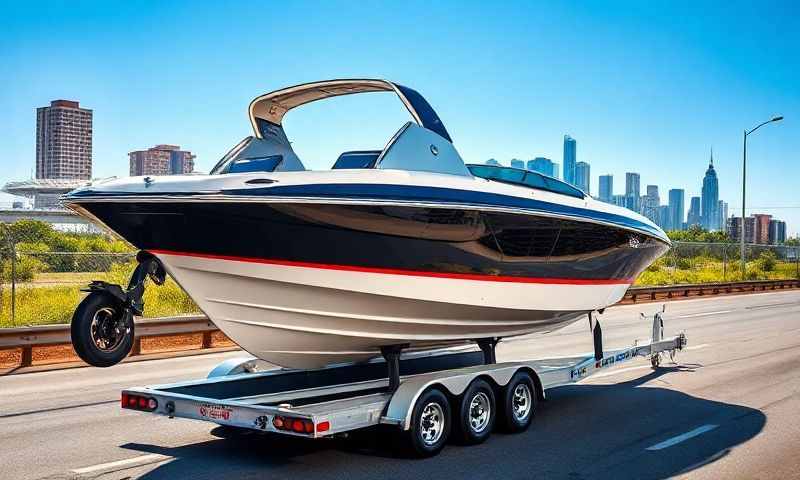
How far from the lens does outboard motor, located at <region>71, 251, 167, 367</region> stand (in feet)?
22.7

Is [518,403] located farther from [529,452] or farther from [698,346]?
[698,346]

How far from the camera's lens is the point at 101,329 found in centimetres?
707

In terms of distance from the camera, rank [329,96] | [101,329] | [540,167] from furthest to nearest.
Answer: [540,167] < [329,96] < [101,329]

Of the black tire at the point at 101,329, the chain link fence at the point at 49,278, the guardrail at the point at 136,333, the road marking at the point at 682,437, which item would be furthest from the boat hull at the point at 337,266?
the guardrail at the point at 136,333

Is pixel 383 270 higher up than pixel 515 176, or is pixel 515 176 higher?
pixel 515 176

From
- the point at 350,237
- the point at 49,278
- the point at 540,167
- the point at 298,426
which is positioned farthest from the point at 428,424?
the point at 49,278

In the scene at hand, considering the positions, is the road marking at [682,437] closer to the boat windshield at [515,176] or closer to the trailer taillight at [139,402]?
the boat windshield at [515,176]

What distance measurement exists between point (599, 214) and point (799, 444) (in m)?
3.25

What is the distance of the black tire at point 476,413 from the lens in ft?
26.4

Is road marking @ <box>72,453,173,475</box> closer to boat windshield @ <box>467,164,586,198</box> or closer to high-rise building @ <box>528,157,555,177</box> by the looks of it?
boat windshield @ <box>467,164,586,198</box>

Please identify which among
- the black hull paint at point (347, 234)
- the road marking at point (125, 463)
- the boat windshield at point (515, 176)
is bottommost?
the road marking at point (125, 463)

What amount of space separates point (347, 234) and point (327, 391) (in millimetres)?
1862

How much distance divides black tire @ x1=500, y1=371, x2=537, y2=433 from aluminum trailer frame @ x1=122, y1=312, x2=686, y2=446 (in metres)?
0.09

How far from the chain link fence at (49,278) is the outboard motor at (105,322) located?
186 inches
